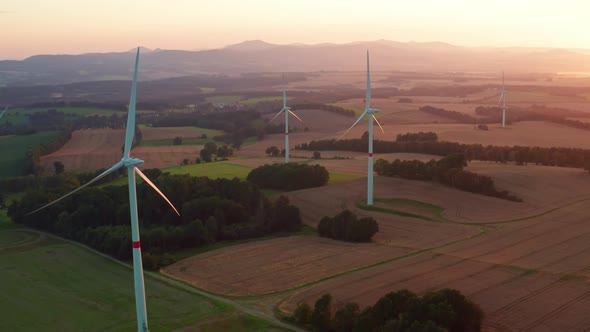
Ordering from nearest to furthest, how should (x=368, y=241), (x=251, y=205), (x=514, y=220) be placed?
1. (x=368, y=241)
2. (x=514, y=220)
3. (x=251, y=205)

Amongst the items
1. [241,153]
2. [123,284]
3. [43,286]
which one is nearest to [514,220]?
[123,284]

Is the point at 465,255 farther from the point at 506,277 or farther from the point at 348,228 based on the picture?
the point at 348,228

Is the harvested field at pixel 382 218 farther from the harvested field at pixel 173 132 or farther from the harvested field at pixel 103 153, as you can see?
the harvested field at pixel 173 132

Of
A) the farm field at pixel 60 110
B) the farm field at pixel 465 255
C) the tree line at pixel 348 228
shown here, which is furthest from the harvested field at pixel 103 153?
the tree line at pixel 348 228

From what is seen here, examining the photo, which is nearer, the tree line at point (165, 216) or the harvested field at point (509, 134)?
the tree line at point (165, 216)

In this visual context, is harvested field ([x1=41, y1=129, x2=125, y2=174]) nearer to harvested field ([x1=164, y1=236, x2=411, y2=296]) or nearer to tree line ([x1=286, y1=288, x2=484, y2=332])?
harvested field ([x1=164, y1=236, x2=411, y2=296])

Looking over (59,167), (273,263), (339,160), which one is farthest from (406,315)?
(59,167)

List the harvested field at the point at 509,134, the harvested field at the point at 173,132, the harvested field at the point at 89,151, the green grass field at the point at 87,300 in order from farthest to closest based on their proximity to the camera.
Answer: the harvested field at the point at 173,132 → the harvested field at the point at 509,134 → the harvested field at the point at 89,151 → the green grass field at the point at 87,300

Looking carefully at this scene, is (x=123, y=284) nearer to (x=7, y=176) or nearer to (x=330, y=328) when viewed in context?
(x=330, y=328)
